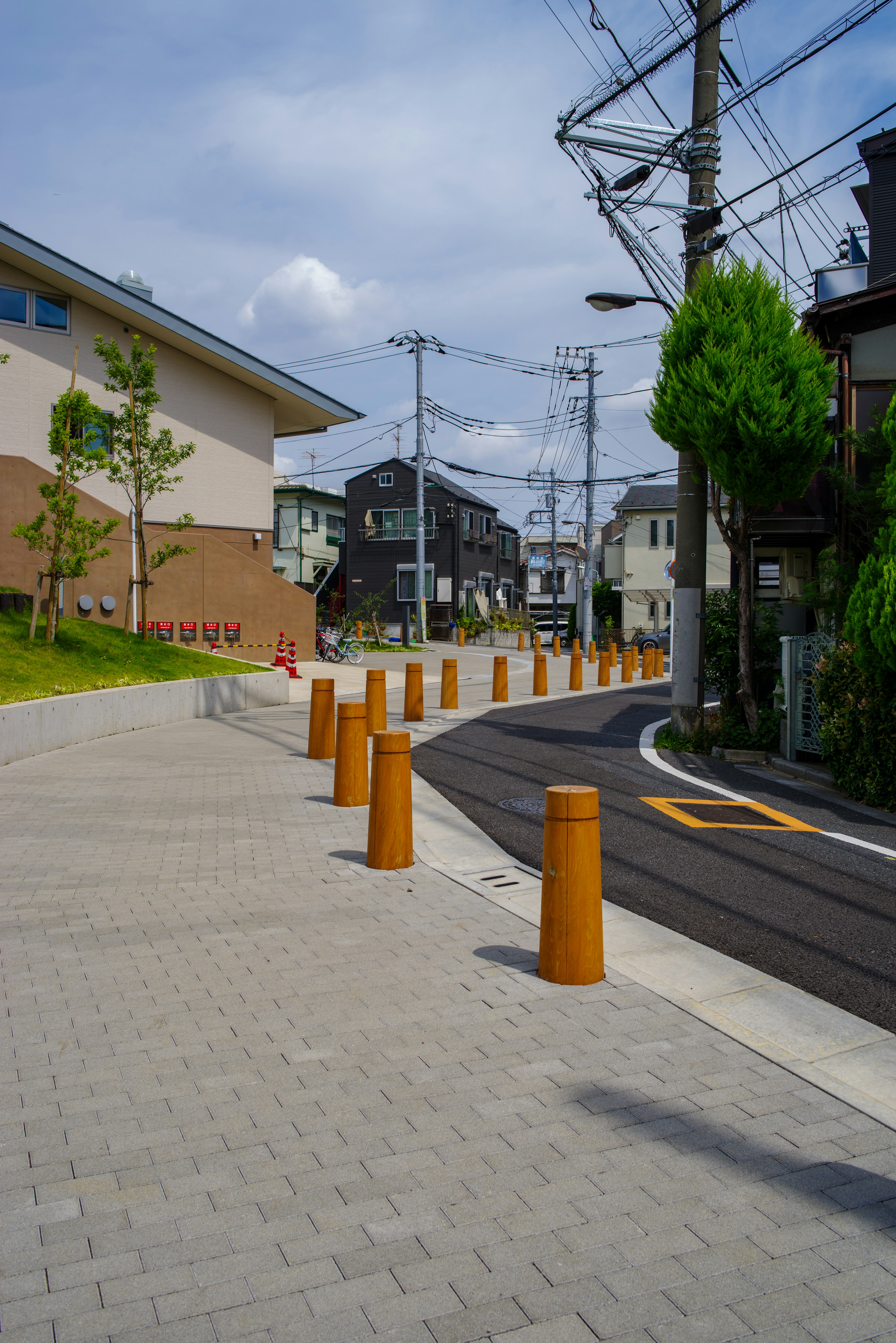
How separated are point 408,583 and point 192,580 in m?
30.2

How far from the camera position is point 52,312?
23562 millimetres

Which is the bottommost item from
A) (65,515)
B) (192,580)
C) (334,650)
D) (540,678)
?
(540,678)

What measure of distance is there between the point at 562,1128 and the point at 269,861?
3957mm

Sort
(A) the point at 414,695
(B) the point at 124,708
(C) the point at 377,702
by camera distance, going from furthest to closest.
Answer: (A) the point at 414,695 → (B) the point at 124,708 → (C) the point at 377,702

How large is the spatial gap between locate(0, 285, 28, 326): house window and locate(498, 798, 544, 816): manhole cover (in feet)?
65.5

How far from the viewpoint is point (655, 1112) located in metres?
3.38

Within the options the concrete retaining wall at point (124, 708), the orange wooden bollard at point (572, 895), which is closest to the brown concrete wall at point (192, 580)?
the concrete retaining wall at point (124, 708)

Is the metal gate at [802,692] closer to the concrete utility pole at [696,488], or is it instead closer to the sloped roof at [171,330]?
the concrete utility pole at [696,488]

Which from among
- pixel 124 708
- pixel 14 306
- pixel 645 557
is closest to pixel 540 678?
pixel 124 708

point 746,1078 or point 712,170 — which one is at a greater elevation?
point 712,170

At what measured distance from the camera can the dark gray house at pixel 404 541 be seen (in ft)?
178

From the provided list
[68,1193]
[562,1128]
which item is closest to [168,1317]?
[68,1193]

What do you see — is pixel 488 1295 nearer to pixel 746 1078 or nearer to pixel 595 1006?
pixel 746 1078

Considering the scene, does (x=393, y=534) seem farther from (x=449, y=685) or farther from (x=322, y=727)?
(x=322, y=727)
